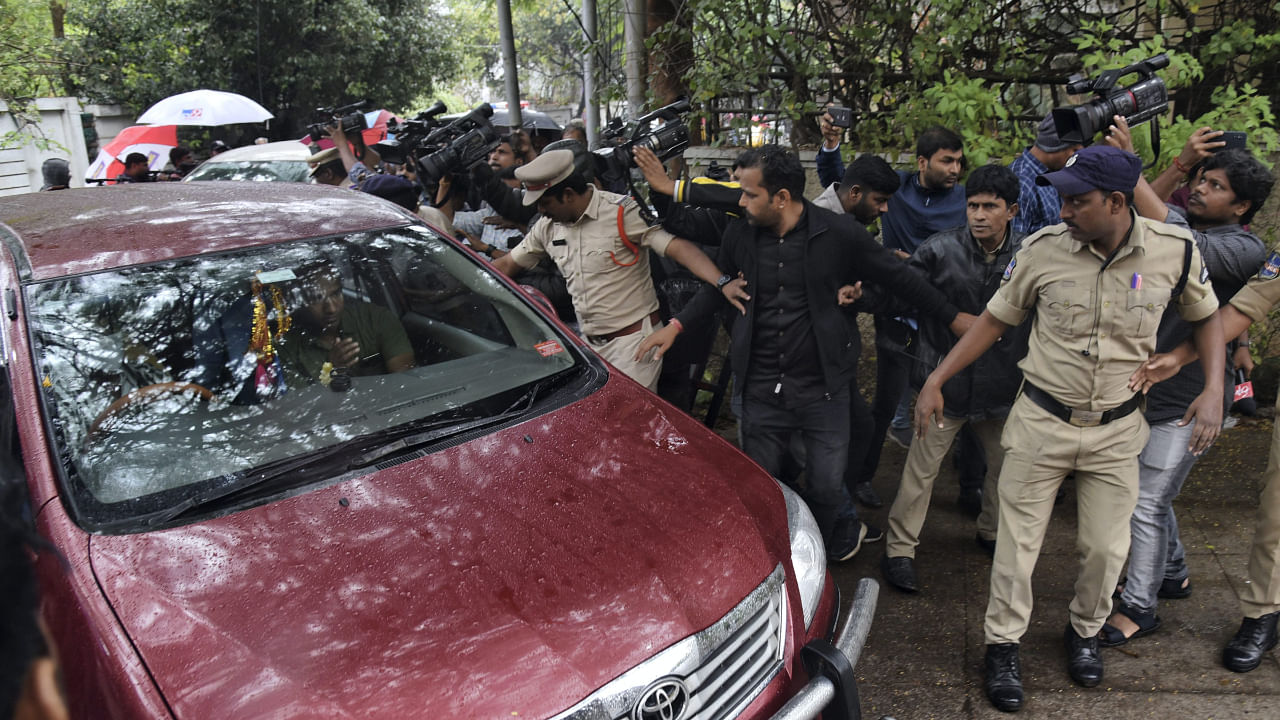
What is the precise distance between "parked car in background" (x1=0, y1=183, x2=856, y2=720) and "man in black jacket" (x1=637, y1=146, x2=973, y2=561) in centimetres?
76

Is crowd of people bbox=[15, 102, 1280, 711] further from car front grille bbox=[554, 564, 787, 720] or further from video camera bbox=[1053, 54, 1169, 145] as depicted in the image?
car front grille bbox=[554, 564, 787, 720]

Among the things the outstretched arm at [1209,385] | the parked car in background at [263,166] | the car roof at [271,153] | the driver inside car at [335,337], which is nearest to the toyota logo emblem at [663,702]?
the driver inside car at [335,337]

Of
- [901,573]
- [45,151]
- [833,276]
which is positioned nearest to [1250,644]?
[901,573]

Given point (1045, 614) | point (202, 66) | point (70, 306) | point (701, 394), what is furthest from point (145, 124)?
point (1045, 614)

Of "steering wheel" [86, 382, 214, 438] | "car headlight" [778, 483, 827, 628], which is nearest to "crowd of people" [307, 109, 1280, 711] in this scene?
"car headlight" [778, 483, 827, 628]

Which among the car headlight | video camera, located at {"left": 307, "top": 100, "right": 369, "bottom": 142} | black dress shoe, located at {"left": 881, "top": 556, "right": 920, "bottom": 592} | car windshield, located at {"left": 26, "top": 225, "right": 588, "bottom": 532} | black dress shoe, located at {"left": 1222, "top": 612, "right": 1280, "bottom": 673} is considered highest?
video camera, located at {"left": 307, "top": 100, "right": 369, "bottom": 142}

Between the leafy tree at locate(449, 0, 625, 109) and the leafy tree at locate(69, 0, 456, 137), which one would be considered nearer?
the leafy tree at locate(449, 0, 625, 109)

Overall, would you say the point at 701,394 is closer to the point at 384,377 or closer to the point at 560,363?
the point at 560,363

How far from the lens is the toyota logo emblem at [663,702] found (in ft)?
6.42

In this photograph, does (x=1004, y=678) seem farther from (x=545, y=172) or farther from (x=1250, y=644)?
(x=545, y=172)

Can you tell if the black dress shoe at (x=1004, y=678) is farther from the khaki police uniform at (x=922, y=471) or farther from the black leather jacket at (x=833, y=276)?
the black leather jacket at (x=833, y=276)

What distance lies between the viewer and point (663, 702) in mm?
1995

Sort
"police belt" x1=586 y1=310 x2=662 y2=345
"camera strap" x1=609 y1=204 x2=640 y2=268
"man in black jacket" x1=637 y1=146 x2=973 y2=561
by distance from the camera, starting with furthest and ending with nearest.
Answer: "police belt" x1=586 y1=310 x2=662 y2=345 < "camera strap" x1=609 y1=204 x2=640 y2=268 < "man in black jacket" x1=637 y1=146 x2=973 y2=561

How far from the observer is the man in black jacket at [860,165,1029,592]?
3625 mm
